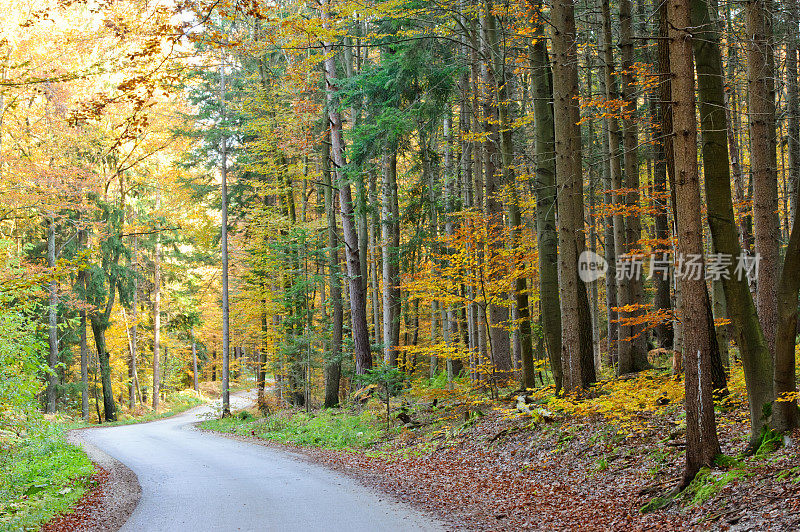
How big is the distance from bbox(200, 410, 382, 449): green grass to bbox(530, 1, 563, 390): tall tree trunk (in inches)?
197

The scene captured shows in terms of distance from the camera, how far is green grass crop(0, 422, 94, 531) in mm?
7094

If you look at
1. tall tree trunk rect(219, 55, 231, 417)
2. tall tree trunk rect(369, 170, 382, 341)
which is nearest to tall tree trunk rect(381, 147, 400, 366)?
tall tree trunk rect(369, 170, 382, 341)

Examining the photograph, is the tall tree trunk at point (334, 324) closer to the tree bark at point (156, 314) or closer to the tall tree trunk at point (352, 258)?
the tall tree trunk at point (352, 258)

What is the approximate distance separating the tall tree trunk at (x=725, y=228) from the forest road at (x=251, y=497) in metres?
4.07

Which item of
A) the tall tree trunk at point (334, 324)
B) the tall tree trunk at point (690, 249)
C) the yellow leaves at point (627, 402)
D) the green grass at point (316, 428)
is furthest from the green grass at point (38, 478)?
the tall tree trunk at point (334, 324)

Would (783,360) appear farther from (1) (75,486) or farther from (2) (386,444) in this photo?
(1) (75,486)

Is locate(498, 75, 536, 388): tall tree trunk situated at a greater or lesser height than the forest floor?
greater

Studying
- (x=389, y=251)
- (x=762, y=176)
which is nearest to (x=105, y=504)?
(x=762, y=176)

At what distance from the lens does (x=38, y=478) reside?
913cm

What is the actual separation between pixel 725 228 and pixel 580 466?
3861mm

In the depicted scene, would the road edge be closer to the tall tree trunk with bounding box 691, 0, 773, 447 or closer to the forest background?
the forest background

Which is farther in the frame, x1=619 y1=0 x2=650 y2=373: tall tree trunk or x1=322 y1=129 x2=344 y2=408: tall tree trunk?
x1=322 y1=129 x2=344 y2=408: tall tree trunk

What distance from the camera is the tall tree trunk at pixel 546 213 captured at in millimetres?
11500

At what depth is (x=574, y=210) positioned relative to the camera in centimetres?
1105
